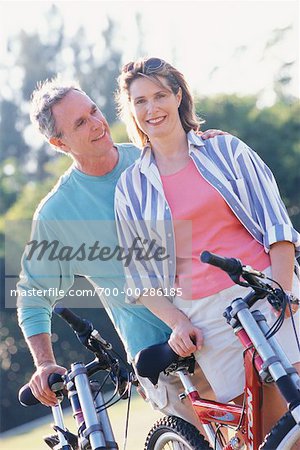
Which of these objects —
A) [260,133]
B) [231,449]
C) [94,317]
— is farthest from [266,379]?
[260,133]

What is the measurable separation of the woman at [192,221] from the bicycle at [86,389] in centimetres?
27

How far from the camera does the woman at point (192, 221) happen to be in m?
4.11

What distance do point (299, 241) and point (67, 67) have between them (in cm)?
3667

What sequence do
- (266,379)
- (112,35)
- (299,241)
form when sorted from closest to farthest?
(266,379)
(299,241)
(112,35)

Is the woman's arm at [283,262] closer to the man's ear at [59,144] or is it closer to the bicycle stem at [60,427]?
the bicycle stem at [60,427]

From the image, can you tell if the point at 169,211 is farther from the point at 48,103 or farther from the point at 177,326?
the point at 48,103

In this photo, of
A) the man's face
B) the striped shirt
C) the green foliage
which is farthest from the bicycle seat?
the green foliage

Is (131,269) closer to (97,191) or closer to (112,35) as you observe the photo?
(97,191)

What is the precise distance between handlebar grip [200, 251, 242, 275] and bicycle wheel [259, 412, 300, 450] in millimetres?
520

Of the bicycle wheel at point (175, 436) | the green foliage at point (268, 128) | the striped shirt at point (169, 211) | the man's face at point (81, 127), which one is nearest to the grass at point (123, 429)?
the bicycle wheel at point (175, 436)

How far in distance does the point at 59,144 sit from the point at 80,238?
54cm

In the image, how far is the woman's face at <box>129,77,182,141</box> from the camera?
4281 millimetres

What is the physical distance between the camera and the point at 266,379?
3.61 meters

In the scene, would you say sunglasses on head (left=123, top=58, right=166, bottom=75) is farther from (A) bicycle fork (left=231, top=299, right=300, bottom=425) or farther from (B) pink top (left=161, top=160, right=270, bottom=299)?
Result: (A) bicycle fork (left=231, top=299, right=300, bottom=425)
